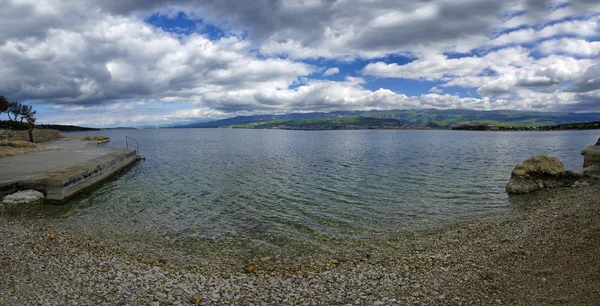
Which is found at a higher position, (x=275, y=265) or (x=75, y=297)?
(x=75, y=297)

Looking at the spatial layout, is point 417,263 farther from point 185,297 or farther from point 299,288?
point 185,297

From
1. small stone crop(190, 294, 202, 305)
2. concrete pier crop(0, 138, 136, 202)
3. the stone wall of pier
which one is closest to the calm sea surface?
concrete pier crop(0, 138, 136, 202)

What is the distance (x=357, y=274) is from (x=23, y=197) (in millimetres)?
25687

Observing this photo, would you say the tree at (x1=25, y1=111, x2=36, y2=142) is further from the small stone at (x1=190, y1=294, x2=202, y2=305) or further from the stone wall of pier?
the small stone at (x1=190, y1=294, x2=202, y2=305)

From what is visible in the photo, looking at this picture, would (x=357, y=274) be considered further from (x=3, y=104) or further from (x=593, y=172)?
(x=3, y=104)

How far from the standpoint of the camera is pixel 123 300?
916cm

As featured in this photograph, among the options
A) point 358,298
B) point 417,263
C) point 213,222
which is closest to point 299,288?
point 358,298

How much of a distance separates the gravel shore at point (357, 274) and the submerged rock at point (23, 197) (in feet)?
28.2

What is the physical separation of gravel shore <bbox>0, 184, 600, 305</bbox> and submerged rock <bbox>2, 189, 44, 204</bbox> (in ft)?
28.2

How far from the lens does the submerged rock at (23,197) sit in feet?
72.9

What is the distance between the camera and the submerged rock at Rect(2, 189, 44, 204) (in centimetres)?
2223

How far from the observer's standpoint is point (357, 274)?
38.1 feet

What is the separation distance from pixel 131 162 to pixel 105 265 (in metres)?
44.4

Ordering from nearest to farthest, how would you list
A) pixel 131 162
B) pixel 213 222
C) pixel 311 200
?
pixel 213 222, pixel 311 200, pixel 131 162
